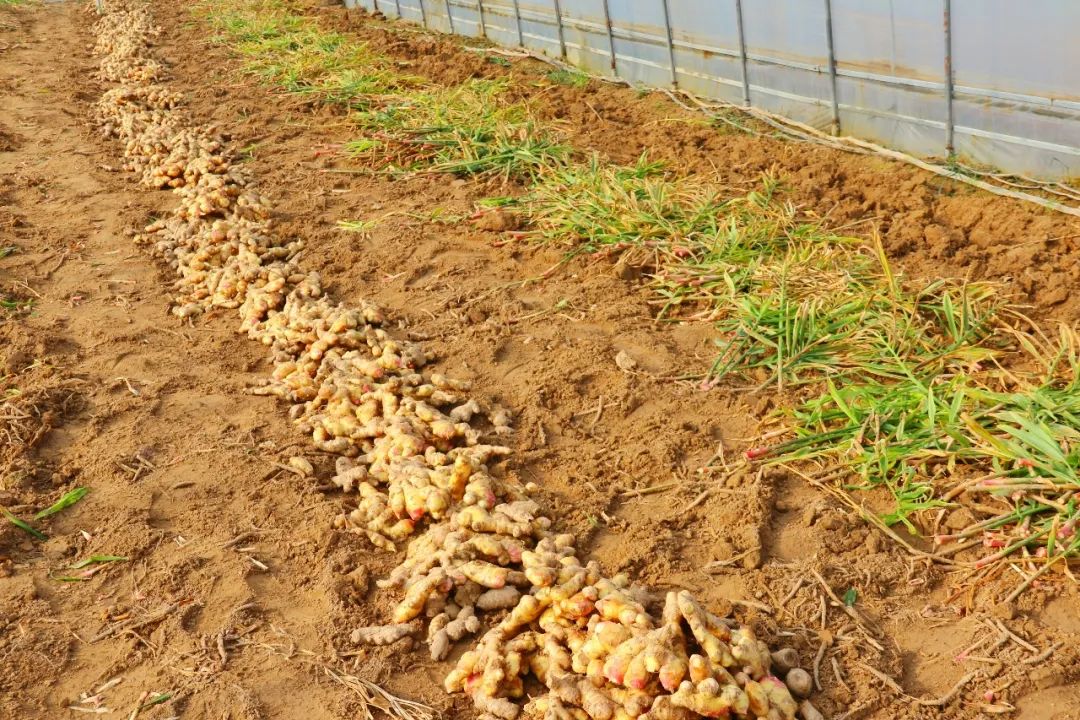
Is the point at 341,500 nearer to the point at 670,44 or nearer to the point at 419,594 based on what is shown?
the point at 419,594

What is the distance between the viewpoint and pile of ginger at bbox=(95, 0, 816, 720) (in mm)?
2398

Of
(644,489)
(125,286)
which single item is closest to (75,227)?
(125,286)

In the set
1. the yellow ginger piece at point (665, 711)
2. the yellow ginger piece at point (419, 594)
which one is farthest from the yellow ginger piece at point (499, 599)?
the yellow ginger piece at point (665, 711)

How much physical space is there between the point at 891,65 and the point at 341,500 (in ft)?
14.6

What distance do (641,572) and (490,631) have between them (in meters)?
0.54

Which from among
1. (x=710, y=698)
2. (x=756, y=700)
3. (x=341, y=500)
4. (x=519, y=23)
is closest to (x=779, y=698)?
(x=756, y=700)

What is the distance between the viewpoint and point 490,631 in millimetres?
2727

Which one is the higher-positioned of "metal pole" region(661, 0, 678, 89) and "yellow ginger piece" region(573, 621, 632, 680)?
"metal pole" region(661, 0, 678, 89)

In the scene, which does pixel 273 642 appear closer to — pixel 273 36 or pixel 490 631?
pixel 490 631

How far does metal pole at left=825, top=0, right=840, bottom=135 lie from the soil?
1.18ft

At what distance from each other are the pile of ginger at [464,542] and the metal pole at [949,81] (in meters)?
3.47

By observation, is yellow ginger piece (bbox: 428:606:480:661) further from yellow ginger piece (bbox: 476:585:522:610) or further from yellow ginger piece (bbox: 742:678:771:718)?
yellow ginger piece (bbox: 742:678:771:718)

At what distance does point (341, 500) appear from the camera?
348 centimetres

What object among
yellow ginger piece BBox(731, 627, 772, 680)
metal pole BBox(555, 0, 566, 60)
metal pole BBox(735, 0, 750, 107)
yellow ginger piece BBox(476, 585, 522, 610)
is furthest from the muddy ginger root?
metal pole BBox(555, 0, 566, 60)
